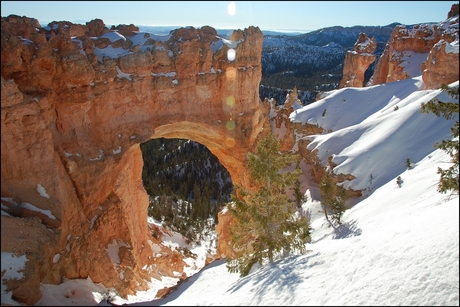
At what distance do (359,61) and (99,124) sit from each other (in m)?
39.4

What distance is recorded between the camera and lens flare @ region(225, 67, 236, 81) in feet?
64.5

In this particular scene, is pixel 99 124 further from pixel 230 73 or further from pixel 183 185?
pixel 183 185

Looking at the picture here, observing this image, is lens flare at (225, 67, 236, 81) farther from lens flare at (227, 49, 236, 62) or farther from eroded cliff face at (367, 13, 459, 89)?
eroded cliff face at (367, 13, 459, 89)

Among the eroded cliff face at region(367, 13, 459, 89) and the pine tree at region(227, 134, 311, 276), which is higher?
the eroded cliff face at region(367, 13, 459, 89)

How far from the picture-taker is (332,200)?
1581 cm

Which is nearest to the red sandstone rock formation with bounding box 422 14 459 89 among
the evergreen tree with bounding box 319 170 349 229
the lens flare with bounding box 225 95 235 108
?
the evergreen tree with bounding box 319 170 349 229

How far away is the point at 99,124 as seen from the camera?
1653cm

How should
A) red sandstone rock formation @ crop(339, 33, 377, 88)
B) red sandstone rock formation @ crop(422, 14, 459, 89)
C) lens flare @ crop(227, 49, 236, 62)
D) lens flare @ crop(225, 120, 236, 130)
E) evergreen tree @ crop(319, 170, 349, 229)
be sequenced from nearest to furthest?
evergreen tree @ crop(319, 170, 349, 229), lens flare @ crop(227, 49, 236, 62), lens flare @ crop(225, 120, 236, 130), red sandstone rock formation @ crop(422, 14, 459, 89), red sandstone rock formation @ crop(339, 33, 377, 88)

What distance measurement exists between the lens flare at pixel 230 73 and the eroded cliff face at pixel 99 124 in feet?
0.20

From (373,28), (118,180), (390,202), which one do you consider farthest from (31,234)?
(373,28)

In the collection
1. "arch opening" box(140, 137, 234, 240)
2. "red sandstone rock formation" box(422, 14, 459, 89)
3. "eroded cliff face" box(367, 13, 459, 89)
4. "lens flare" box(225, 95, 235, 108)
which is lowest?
"arch opening" box(140, 137, 234, 240)

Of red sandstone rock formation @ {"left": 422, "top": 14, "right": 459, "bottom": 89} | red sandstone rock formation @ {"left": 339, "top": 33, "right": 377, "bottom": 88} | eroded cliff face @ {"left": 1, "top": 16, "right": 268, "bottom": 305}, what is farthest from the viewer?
red sandstone rock formation @ {"left": 339, "top": 33, "right": 377, "bottom": 88}

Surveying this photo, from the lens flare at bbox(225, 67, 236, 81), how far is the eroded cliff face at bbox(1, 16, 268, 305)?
0.06 metres

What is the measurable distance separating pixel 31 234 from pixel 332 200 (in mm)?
12564
